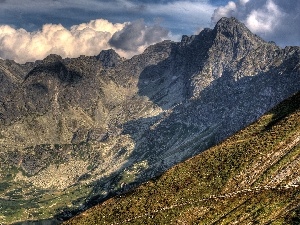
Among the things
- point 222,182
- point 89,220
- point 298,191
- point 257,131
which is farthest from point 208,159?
point 89,220

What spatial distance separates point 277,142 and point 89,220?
34.9 metres

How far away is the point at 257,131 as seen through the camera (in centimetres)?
7569

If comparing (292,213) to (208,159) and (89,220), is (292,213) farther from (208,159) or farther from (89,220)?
(89,220)

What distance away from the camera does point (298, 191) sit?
53.7m

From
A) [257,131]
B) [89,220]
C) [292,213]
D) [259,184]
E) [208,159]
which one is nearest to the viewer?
[292,213]

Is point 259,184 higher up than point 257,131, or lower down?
lower down

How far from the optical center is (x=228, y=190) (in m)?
59.1

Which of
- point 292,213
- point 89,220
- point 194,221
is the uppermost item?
point 292,213

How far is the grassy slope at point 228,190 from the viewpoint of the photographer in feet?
175

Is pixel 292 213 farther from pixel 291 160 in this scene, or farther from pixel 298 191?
pixel 291 160

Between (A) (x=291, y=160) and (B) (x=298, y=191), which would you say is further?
(A) (x=291, y=160)

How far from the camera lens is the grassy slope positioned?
5347 centimetres

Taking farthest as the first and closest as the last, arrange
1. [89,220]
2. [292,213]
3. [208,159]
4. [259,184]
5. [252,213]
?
[208,159], [89,220], [259,184], [252,213], [292,213]

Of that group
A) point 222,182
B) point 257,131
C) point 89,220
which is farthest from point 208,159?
point 89,220
